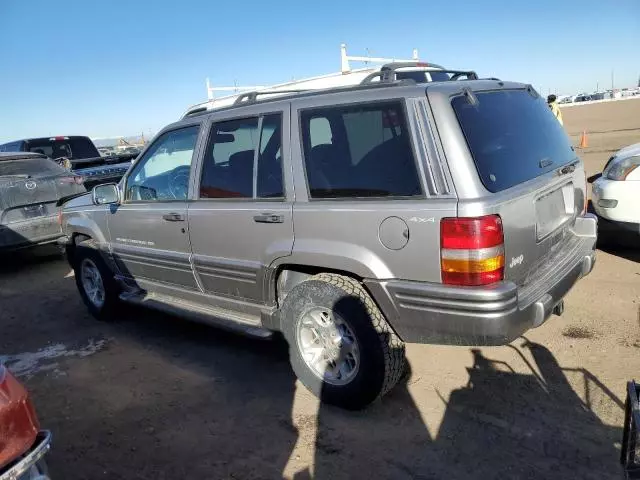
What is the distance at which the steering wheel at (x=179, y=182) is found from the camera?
13.3 ft

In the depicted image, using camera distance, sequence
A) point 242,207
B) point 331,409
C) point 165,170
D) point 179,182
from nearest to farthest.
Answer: point 331,409
point 242,207
point 179,182
point 165,170

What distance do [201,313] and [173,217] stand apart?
2.62 feet

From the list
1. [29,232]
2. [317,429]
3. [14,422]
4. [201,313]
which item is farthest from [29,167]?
[14,422]

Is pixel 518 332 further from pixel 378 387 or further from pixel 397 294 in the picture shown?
pixel 378 387

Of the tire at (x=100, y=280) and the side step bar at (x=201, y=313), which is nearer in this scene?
the side step bar at (x=201, y=313)

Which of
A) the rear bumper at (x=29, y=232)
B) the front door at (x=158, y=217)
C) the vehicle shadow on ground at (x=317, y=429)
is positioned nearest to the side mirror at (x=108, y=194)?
the front door at (x=158, y=217)

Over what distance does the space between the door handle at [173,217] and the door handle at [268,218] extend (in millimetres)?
843

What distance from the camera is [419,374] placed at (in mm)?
3615

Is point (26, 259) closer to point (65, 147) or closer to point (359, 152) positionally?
point (65, 147)

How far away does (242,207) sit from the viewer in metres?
3.54

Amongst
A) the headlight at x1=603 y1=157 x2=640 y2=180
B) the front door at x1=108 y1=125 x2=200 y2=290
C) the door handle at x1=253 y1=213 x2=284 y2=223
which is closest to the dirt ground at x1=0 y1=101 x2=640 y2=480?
the front door at x1=108 y1=125 x2=200 y2=290

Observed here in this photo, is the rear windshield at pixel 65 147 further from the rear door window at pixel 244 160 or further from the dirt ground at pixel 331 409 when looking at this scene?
the rear door window at pixel 244 160

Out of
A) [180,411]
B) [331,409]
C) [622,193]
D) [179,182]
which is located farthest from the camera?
[622,193]

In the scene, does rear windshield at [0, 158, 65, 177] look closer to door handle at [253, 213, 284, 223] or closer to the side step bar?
the side step bar
